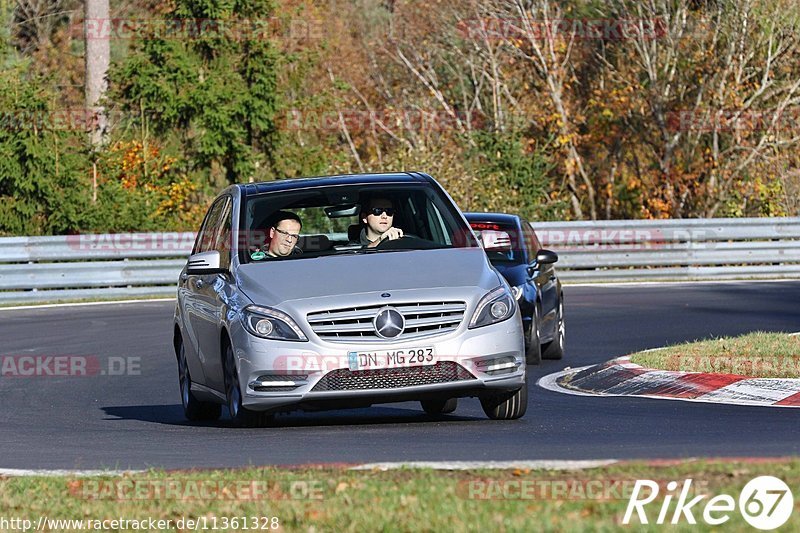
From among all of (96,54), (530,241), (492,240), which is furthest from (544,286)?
(96,54)

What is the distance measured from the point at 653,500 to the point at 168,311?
18498 millimetres

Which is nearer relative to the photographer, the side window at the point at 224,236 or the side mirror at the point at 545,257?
the side window at the point at 224,236

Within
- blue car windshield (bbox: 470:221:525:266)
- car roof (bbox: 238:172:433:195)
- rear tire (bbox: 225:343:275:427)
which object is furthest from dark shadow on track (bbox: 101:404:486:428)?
blue car windshield (bbox: 470:221:525:266)

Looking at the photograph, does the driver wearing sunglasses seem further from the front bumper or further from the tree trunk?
the tree trunk

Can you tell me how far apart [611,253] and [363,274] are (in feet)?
63.9

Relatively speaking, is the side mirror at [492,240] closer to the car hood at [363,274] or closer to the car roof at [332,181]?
the car hood at [363,274]

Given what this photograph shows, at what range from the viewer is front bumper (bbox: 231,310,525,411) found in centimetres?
996

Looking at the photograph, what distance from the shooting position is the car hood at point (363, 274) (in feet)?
33.3

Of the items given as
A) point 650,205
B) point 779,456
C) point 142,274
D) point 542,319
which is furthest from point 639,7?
point 779,456

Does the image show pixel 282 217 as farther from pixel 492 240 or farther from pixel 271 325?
pixel 492 240

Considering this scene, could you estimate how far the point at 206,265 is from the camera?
439 inches

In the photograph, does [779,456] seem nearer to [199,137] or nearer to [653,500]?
[653,500]

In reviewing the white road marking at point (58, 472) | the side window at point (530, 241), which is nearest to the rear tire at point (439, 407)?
the white road marking at point (58, 472)

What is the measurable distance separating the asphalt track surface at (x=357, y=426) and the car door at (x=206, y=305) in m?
0.47
